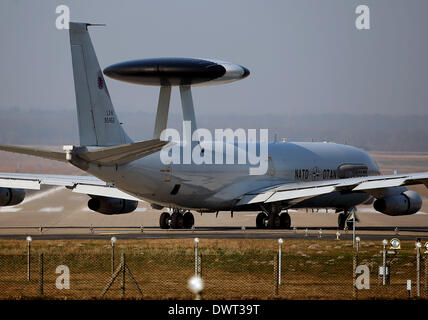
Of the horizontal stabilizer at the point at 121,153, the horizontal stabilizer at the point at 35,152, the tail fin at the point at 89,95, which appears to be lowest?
the horizontal stabilizer at the point at 35,152

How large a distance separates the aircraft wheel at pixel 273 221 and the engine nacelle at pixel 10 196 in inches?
517

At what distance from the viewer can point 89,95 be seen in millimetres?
41781

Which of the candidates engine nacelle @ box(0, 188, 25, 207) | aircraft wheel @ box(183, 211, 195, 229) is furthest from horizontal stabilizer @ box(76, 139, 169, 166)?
engine nacelle @ box(0, 188, 25, 207)

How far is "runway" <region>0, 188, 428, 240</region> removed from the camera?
43844 mm

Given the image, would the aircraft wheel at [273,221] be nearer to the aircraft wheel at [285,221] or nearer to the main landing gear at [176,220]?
the aircraft wheel at [285,221]

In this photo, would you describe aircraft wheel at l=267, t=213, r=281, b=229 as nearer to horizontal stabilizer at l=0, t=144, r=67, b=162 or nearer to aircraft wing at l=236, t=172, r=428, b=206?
aircraft wing at l=236, t=172, r=428, b=206

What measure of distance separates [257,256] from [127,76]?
11.0m

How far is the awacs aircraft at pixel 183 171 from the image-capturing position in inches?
1571

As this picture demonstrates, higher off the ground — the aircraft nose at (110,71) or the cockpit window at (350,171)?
the aircraft nose at (110,71)

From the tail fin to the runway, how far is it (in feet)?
14.7

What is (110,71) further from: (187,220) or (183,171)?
(187,220)

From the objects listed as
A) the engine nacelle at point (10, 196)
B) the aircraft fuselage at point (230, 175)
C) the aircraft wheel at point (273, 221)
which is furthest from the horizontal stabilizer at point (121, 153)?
the engine nacelle at point (10, 196)

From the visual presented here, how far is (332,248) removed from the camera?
36.4 meters
